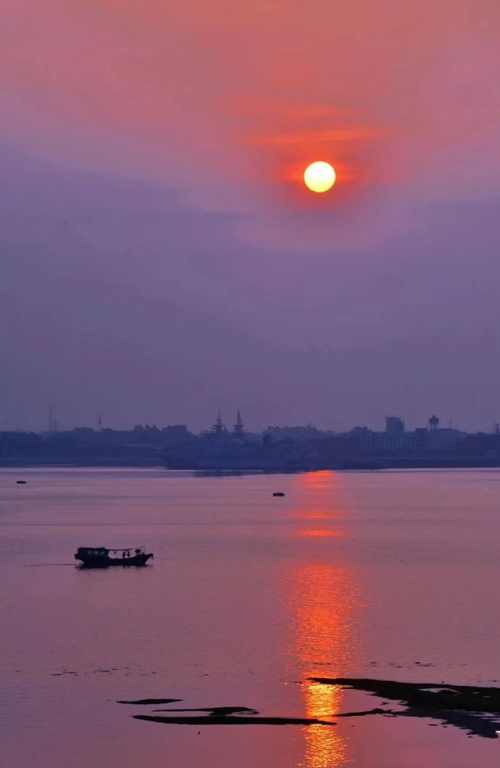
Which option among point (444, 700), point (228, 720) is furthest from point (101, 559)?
point (444, 700)

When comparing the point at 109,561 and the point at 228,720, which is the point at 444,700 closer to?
the point at 228,720

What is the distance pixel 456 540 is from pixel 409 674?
53912mm

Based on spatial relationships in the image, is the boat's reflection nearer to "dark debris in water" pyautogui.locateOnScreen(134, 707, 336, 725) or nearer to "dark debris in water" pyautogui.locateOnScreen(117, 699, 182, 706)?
"dark debris in water" pyautogui.locateOnScreen(134, 707, 336, 725)

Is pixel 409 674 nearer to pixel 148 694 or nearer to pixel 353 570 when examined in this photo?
pixel 148 694

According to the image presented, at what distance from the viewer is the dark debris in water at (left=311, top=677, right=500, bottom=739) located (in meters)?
33.8

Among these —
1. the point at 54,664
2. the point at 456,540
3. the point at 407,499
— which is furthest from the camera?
the point at 407,499

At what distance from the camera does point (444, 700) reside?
3606 cm

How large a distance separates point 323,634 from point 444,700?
13.6 meters

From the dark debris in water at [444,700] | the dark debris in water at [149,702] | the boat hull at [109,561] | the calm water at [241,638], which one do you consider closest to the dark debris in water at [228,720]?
the calm water at [241,638]

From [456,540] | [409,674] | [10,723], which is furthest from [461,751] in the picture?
[456,540]

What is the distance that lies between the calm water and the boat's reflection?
0.10 metres

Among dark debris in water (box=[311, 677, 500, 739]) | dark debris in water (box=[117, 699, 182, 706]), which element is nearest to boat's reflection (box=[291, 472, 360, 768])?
dark debris in water (box=[311, 677, 500, 739])

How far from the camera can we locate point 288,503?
156 m

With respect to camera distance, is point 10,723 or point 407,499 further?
point 407,499
